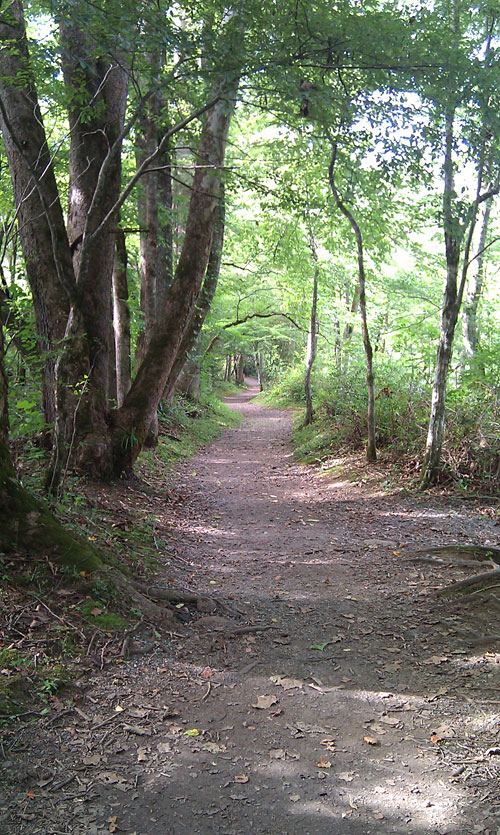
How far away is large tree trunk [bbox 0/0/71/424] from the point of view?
6.14 metres

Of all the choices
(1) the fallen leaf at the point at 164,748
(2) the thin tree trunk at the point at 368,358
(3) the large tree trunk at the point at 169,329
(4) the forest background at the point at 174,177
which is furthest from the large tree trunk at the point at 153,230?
(1) the fallen leaf at the point at 164,748

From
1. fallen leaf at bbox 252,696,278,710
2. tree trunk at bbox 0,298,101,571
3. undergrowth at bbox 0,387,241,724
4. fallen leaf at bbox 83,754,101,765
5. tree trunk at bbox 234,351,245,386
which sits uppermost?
tree trunk at bbox 234,351,245,386

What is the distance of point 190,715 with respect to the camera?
11.0ft

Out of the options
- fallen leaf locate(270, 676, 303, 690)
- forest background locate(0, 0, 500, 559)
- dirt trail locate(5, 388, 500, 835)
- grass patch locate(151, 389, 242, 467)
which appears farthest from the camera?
grass patch locate(151, 389, 242, 467)

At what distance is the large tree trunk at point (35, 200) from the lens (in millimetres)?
6145

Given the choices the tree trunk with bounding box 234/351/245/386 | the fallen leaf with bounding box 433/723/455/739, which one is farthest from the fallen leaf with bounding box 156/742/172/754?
the tree trunk with bounding box 234/351/245/386

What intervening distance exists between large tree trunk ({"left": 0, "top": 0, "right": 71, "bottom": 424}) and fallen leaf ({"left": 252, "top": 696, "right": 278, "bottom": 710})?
4060 millimetres

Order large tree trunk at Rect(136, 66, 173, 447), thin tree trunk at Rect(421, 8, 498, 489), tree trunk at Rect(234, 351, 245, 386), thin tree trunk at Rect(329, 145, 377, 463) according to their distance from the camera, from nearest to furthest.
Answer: thin tree trunk at Rect(421, 8, 498, 489) → thin tree trunk at Rect(329, 145, 377, 463) → large tree trunk at Rect(136, 66, 173, 447) → tree trunk at Rect(234, 351, 245, 386)

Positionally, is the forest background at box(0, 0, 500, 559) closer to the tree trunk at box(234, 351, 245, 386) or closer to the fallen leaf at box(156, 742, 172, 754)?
the fallen leaf at box(156, 742, 172, 754)

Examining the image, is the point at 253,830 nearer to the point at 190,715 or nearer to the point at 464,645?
the point at 190,715

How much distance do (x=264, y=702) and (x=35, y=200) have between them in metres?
6.15

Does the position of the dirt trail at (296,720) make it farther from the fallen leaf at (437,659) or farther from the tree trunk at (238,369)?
the tree trunk at (238,369)

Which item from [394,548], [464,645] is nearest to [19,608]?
[464,645]

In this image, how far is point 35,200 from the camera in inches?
265
